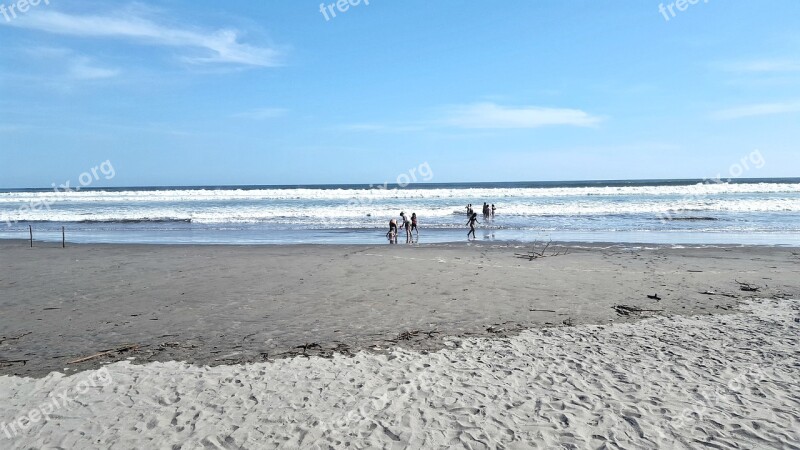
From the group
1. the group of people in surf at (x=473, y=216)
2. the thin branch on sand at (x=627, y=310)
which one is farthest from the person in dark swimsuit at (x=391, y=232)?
the thin branch on sand at (x=627, y=310)

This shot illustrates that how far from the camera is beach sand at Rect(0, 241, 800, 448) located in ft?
15.0

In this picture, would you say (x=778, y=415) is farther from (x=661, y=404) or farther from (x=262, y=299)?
(x=262, y=299)

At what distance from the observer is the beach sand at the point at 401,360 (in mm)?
4578

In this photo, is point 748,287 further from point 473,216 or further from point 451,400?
point 473,216

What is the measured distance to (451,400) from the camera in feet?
16.9

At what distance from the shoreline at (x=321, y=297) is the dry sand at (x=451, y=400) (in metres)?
0.65

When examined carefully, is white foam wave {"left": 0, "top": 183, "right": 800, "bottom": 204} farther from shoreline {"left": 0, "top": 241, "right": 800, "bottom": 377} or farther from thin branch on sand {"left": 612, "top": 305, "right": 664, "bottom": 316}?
thin branch on sand {"left": 612, "top": 305, "right": 664, "bottom": 316}

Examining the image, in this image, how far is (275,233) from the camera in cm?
2583

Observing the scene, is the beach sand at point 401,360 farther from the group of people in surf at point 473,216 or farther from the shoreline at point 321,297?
the group of people in surf at point 473,216

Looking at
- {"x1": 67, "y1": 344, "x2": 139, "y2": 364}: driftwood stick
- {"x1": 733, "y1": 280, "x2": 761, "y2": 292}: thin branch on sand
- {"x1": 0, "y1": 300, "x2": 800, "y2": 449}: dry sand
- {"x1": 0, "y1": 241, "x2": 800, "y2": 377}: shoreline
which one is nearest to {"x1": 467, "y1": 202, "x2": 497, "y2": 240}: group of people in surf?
{"x1": 0, "y1": 241, "x2": 800, "y2": 377}: shoreline

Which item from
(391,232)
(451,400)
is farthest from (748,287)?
(391,232)

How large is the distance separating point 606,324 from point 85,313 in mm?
8649

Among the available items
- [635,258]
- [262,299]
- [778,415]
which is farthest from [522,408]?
A: [635,258]

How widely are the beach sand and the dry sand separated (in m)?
0.02
